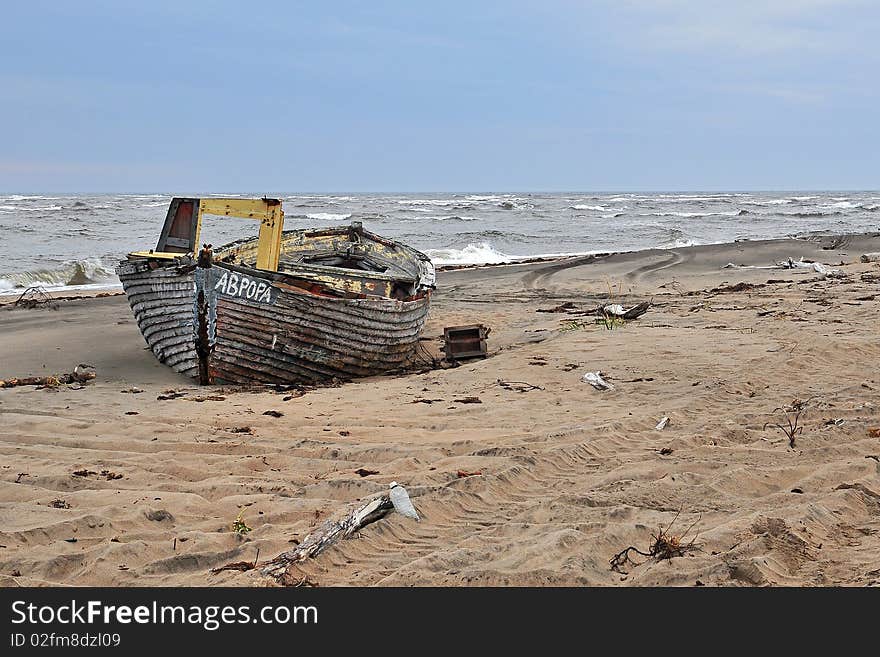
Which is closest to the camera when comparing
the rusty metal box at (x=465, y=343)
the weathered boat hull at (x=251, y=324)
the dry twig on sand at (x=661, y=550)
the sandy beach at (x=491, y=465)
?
the dry twig on sand at (x=661, y=550)

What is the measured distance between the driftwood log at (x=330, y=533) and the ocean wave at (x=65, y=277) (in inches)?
571

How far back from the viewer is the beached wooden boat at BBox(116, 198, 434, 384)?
7.36 metres

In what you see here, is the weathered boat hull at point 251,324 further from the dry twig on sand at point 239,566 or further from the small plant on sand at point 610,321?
the dry twig on sand at point 239,566

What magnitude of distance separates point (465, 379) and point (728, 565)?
4167 millimetres

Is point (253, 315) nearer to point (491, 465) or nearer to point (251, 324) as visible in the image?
point (251, 324)

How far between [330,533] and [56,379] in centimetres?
463

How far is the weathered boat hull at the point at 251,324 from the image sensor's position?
734cm

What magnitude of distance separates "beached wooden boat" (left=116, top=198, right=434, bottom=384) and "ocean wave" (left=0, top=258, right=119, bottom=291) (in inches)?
368

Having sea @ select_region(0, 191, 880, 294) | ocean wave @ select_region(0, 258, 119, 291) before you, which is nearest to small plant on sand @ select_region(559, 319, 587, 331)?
sea @ select_region(0, 191, 880, 294)

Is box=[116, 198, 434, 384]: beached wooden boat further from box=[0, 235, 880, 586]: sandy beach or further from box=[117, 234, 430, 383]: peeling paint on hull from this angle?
box=[0, 235, 880, 586]: sandy beach

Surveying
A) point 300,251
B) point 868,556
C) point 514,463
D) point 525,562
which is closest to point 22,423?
point 514,463

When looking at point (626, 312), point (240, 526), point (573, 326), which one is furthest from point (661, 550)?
point (626, 312)

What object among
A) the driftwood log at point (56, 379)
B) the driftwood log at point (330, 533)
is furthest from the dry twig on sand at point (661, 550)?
the driftwood log at point (56, 379)

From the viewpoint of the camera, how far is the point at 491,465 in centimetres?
469
